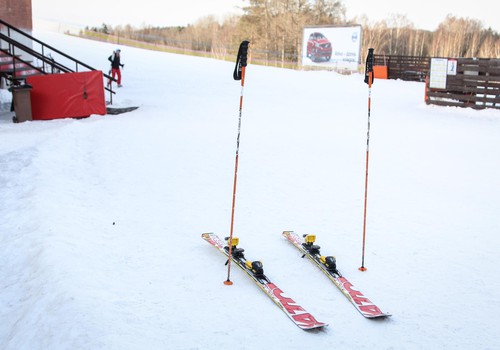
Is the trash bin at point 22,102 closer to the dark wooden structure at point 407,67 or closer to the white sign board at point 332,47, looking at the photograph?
the dark wooden structure at point 407,67

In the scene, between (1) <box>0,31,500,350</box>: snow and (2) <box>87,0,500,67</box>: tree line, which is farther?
(2) <box>87,0,500,67</box>: tree line

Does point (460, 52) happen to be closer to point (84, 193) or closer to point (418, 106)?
point (418, 106)

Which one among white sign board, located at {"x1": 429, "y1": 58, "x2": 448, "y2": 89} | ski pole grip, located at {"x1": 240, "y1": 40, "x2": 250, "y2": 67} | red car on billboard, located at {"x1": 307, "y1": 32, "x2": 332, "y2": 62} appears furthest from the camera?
red car on billboard, located at {"x1": 307, "y1": 32, "x2": 332, "y2": 62}

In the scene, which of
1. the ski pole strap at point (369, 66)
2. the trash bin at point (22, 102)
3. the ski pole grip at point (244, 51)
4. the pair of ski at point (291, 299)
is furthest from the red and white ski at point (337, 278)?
the trash bin at point (22, 102)

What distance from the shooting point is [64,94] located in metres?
14.5

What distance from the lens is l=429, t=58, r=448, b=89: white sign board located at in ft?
66.5

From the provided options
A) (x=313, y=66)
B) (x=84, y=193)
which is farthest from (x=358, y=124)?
(x=313, y=66)

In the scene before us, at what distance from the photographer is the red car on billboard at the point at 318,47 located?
3919cm

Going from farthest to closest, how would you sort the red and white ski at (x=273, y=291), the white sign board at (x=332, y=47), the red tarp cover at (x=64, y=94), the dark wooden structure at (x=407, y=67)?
the white sign board at (x=332, y=47) → the dark wooden structure at (x=407, y=67) → the red tarp cover at (x=64, y=94) → the red and white ski at (x=273, y=291)

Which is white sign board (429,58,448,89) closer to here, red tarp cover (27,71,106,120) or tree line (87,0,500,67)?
red tarp cover (27,71,106,120)

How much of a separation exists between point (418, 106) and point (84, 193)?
15312mm

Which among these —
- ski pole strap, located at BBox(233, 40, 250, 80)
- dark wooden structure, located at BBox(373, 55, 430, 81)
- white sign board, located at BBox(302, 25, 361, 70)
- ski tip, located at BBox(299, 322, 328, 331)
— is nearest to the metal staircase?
ski pole strap, located at BBox(233, 40, 250, 80)

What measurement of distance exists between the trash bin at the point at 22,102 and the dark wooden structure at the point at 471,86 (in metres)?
14.2

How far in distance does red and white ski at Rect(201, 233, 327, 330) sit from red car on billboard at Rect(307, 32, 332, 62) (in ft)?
112
